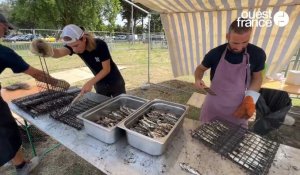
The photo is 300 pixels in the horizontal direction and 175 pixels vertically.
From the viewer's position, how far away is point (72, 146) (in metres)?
1.37

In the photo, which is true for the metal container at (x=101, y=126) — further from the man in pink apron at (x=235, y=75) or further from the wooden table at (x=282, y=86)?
the wooden table at (x=282, y=86)

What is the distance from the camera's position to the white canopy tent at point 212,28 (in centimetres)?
305

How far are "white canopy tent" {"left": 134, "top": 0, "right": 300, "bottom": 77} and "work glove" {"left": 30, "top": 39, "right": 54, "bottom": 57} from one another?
1.66m

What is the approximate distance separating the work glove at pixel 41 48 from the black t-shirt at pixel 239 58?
5.50 ft

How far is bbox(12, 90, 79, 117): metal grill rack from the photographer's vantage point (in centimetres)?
184

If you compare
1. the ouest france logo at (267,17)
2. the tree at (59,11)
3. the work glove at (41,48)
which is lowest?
the work glove at (41,48)

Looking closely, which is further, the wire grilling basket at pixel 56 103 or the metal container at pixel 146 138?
the wire grilling basket at pixel 56 103

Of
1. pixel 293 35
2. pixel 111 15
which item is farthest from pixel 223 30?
pixel 111 15

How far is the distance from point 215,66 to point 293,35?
2422mm

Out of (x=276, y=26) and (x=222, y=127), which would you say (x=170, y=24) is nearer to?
(x=276, y=26)

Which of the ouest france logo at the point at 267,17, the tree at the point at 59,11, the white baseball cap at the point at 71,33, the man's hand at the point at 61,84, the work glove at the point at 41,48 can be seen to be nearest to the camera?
the white baseball cap at the point at 71,33

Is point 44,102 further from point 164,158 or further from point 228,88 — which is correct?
point 228,88

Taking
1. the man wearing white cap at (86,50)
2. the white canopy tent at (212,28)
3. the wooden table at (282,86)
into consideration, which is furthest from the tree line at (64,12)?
the man wearing white cap at (86,50)

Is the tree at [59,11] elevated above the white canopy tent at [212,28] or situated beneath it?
elevated above
